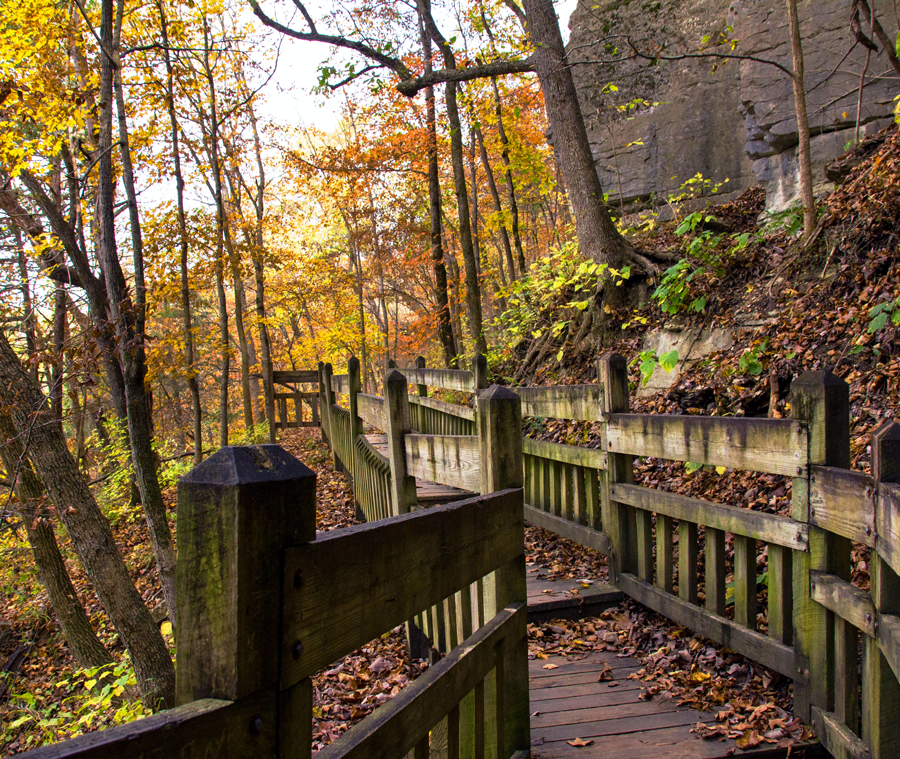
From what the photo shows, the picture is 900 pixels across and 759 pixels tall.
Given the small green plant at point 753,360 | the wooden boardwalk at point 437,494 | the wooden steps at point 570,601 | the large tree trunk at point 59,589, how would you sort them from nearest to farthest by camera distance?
1. the wooden steps at point 570,601
2. the wooden boardwalk at point 437,494
3. the small green plant at point 753,360
4. the large tree trunk at point 59,589

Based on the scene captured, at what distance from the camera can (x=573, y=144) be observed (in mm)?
8352

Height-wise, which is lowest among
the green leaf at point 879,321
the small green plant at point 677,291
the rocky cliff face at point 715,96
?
the green leaf at point 879,321

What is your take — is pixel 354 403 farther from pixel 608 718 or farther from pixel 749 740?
pixel 749 740

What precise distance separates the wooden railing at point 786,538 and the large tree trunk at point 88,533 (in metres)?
4.24

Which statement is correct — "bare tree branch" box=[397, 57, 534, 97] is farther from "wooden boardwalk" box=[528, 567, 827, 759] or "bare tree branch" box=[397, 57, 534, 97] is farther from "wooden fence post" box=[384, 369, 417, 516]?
"wooden boardwalk" box=[528, 567, 827, 759]

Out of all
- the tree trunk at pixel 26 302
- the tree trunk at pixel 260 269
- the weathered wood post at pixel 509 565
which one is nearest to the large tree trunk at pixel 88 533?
the tree trunk at pixel 26 302

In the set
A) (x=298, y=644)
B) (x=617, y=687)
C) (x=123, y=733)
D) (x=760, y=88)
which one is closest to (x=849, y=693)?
(x=617, y=687)

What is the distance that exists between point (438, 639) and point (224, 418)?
37.6ft

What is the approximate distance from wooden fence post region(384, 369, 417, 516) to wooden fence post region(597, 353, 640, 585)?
5.10 ft

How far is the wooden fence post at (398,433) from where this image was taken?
345 cm

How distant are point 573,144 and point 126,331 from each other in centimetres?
630

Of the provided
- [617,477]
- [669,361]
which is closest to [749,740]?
[617,477]

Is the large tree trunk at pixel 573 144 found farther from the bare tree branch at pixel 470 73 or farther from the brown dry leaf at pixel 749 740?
the brown dry leaf at pixel 749 740

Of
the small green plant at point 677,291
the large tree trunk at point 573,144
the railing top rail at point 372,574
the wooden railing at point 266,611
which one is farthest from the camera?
the large tree trunk at point 573,144
